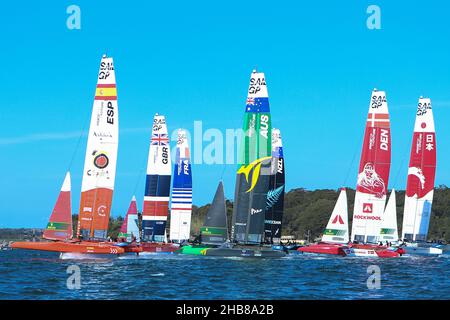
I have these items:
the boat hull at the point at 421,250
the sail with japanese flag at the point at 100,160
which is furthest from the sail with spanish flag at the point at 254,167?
the boat hull at the point at 421,250

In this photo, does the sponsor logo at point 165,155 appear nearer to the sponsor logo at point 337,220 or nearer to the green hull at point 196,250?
the green hull at point 196,250

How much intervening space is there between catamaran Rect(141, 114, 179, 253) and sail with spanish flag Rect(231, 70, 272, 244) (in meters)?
17.0

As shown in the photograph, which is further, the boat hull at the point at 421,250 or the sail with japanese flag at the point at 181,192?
the sail with japanese flag at the point at 181,192

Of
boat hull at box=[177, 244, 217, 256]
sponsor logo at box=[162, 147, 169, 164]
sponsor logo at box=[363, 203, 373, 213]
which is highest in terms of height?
sponsor logo at box=[162, 147, 169, 164]

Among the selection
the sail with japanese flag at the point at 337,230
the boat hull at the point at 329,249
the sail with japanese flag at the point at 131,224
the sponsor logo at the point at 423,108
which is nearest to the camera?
the boat hull at the point at 329,249

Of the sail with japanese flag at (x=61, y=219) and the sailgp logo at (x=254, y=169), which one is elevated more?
the sailgp logo at (x=254, y=169)

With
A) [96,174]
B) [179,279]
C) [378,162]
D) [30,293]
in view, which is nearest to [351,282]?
[179,279]

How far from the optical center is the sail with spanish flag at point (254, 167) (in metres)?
45.8

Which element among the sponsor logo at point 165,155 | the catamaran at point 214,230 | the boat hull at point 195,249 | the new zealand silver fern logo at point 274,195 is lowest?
the boat hull at point 195,249

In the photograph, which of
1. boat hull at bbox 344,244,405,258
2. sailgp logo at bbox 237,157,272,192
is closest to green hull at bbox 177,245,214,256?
sailgp logo at bbox 237,157,272,192

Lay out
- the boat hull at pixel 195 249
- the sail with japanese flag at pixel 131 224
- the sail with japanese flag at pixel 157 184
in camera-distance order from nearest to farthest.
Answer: the boat hull at pixel 195 249 < the sail with japanese flag at pixel 157 184 < the sail with japanese flag at pixel 131 224

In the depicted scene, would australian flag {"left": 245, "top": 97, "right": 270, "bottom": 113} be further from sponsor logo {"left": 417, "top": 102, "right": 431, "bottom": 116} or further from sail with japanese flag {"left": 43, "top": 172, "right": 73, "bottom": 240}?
sponsor logo {"left": 417, "top": 102, "right": 431, "bottom": 116}

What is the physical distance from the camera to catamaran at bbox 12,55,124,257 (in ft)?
137

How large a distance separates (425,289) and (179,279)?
1017 cm
